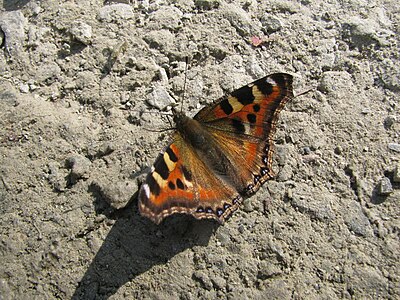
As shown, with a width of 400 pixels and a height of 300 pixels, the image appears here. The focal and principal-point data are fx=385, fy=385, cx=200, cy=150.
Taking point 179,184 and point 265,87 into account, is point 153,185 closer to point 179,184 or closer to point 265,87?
point 179,184

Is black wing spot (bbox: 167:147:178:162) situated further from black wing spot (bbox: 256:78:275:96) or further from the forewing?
black wing spot (bbox: 256:78:275:96)

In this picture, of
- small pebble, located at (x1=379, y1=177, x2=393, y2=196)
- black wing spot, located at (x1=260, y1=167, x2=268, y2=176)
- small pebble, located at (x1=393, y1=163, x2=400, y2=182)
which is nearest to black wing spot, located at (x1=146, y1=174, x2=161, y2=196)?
black wing spot, located at (x1=260, y1=167, x2=268, y2=176)

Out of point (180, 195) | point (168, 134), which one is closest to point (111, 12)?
point (168, 134)

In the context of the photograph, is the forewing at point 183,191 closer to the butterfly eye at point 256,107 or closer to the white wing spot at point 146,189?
the white wing spot at point 146,189

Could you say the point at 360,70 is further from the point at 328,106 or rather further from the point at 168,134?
the point at 168,134

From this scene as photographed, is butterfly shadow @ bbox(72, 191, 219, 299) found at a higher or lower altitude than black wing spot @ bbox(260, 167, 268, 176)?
lower

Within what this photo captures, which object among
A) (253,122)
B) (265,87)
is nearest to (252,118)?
(253,122)

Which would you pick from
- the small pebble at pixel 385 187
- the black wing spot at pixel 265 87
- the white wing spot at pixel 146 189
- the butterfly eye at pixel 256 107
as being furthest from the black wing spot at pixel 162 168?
the small pebble at pixel 385 187
